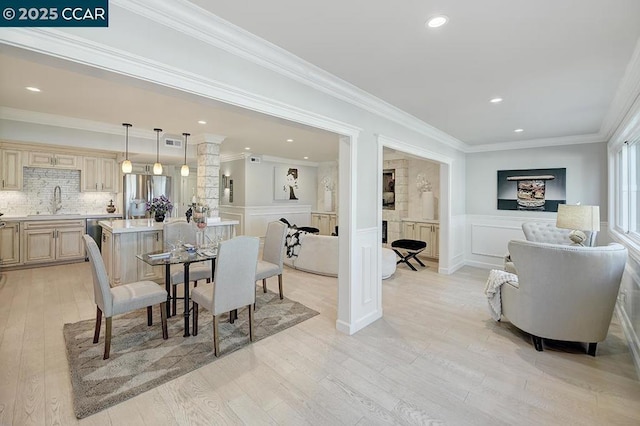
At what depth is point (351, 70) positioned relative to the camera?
8.18 feet

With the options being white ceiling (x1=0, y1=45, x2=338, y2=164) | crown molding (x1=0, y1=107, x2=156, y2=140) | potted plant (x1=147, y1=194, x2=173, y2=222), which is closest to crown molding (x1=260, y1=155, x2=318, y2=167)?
white ceiling (x1=0, y1=45, x2=338, y2=164)

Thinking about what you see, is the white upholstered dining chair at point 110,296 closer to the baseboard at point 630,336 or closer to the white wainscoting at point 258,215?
the baseboard at point 630,336

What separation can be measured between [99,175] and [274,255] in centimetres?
474

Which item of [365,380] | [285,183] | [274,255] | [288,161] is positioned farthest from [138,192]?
[365,380]

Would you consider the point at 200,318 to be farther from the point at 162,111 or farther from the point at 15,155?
the point at 15,155

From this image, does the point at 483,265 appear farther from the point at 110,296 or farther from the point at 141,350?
the point at 110,296

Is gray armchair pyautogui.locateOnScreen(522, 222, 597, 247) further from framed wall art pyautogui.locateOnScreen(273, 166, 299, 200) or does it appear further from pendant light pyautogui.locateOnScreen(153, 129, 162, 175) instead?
pendant light pyautogui.locateOnScreen(153, 129, 162, 175)

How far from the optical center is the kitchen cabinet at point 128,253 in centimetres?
418

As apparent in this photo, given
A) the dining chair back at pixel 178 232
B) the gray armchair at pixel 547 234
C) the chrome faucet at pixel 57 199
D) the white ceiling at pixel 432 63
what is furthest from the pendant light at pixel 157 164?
the gray armchair at pixel 547 234

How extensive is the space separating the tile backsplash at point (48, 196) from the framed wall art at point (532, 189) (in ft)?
27.6

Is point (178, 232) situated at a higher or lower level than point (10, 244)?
higher

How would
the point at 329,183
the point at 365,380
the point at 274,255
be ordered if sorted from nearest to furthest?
the point at 365,380
the point at 274,255
the point at 329,183

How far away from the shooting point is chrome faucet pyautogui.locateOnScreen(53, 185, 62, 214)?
589 cm

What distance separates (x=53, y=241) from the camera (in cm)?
549
